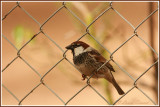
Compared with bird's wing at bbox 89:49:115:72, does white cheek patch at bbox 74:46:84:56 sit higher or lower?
higher

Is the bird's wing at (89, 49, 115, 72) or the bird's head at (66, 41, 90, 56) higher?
the bird's head at (66, 41, 90, 56)

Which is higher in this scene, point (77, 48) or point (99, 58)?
point (77, 48)

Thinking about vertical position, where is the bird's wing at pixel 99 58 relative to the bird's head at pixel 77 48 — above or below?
below

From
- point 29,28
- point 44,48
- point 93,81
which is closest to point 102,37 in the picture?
point 93,81

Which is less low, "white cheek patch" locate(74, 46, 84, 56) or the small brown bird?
"white cheek patch" locate(74, 46, 84, 56)

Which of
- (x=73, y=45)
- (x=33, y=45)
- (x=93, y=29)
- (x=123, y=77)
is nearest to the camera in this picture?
(x=73, y=45)

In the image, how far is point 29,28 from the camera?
9.34 feet

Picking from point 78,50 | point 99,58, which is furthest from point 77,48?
point 99,58

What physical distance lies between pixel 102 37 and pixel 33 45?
757mm

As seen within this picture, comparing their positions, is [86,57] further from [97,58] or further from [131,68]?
[131,68]

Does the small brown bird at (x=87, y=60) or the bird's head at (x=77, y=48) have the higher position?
the bird's head at (x=77, y=48)

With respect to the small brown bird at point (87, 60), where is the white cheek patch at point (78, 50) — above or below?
above

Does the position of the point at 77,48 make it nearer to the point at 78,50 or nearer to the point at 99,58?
the point at 78,50

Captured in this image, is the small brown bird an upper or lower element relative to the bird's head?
lower
